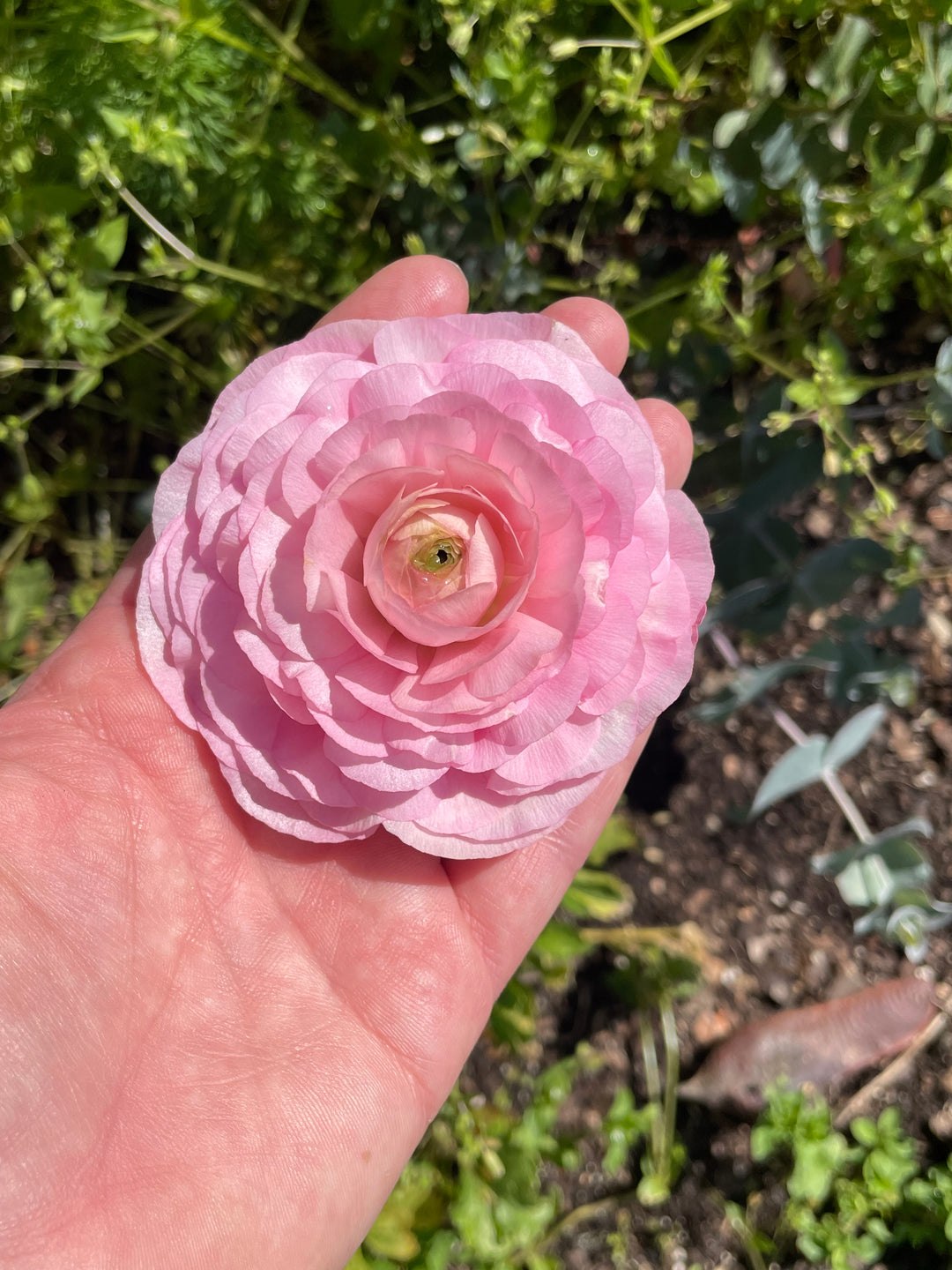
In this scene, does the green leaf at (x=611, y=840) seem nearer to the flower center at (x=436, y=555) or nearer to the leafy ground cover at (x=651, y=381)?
the leafy ground cover at (x=651, y=381)

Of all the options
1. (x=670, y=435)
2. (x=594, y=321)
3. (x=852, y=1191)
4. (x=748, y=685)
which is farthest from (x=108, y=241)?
(x=852, y=1191)

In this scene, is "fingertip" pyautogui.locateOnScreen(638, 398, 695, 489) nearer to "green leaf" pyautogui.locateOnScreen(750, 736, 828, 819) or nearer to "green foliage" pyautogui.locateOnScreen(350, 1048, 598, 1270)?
"green leaf" pyautogui.locateOnScreen(750, 736, 828, 819)

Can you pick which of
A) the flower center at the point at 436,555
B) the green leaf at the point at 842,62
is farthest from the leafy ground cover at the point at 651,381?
the flower center at the point at 436,555

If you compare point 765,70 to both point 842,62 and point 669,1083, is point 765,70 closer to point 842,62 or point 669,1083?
point 842,62

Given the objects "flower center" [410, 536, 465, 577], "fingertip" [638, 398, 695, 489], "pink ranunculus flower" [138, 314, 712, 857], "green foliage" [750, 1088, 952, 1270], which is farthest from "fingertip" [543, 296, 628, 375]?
"green foliage" [750, 1088, 952, 1270]

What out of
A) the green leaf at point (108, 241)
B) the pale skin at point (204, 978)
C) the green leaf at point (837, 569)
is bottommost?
the green leaf at point (837, 569)
